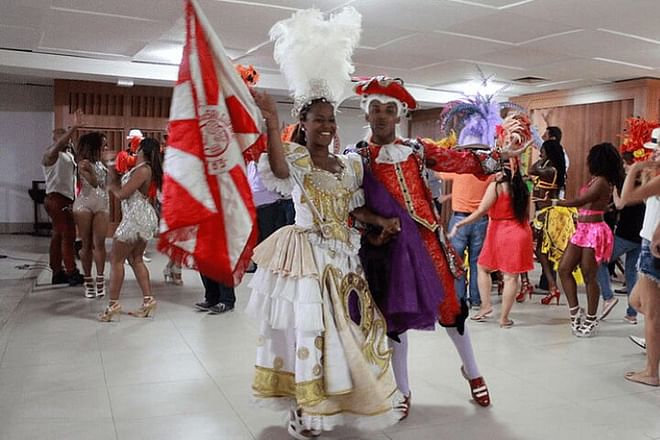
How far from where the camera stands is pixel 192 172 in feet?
6.15

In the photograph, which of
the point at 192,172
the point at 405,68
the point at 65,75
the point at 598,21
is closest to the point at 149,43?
the point at 65,75

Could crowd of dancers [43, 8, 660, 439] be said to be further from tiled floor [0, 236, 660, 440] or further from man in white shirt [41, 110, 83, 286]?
man in white shirt [41, 110, 83, 286]

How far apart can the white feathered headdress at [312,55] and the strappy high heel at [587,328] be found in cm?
304

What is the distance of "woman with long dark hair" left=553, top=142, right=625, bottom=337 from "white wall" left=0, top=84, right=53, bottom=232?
1058 cm

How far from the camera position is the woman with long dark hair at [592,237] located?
457cm

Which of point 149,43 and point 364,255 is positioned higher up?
point 149,43

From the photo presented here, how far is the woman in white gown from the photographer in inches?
95.7

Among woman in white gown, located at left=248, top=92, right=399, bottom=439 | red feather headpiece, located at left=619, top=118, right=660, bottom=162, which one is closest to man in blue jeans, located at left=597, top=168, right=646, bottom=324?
red feather headpiece, located at left=619, top=118, right=660, bottom=162

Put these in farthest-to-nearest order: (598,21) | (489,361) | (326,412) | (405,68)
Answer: (405,68) → (598,21) → (489,361) → (326,412)

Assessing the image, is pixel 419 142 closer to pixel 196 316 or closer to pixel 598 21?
pixel 196 316

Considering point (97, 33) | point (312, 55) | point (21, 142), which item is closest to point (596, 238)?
point (312, 55)

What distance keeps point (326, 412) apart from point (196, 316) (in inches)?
113

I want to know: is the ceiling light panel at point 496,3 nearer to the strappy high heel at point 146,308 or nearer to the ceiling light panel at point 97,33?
the ceiling light panel at point 97,33

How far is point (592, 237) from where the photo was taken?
459 cm
